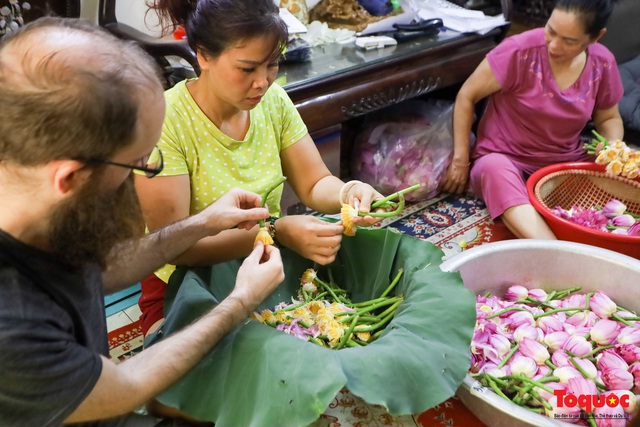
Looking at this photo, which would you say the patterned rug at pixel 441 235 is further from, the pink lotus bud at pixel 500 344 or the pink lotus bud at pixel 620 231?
the pink lotus bud at pixel 620 231

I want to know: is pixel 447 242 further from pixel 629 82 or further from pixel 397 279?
pixel 629 82

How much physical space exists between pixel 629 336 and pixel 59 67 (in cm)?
124

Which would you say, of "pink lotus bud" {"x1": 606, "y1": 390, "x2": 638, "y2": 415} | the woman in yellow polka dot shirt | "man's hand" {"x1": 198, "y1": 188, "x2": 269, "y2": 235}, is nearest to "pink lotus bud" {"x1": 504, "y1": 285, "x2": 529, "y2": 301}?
"pink lotus bud" {"x1": 606, "y1": 390, "x2": 638, "y2": 415}

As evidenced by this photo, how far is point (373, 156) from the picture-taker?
8.13 ft

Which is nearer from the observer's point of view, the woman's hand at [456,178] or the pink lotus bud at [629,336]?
the pink lotus bud at [629,336]

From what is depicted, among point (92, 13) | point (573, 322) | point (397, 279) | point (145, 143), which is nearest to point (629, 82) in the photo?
point (573, 322)

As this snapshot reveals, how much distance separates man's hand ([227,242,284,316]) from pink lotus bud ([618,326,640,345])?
786 mm

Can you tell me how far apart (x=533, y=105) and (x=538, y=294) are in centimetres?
98

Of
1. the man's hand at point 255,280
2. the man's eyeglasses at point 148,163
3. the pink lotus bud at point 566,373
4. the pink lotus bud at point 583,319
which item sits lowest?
the pink lotus bud at point 583,319

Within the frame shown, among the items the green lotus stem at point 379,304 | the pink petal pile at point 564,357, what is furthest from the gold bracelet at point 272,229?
the pink petal pile at point 564,357

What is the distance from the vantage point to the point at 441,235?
2203mm

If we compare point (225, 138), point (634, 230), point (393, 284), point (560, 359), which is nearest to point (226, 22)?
point (225, 138)

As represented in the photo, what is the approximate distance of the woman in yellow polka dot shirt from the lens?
4.00 ft

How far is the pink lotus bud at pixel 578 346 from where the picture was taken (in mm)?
1244
